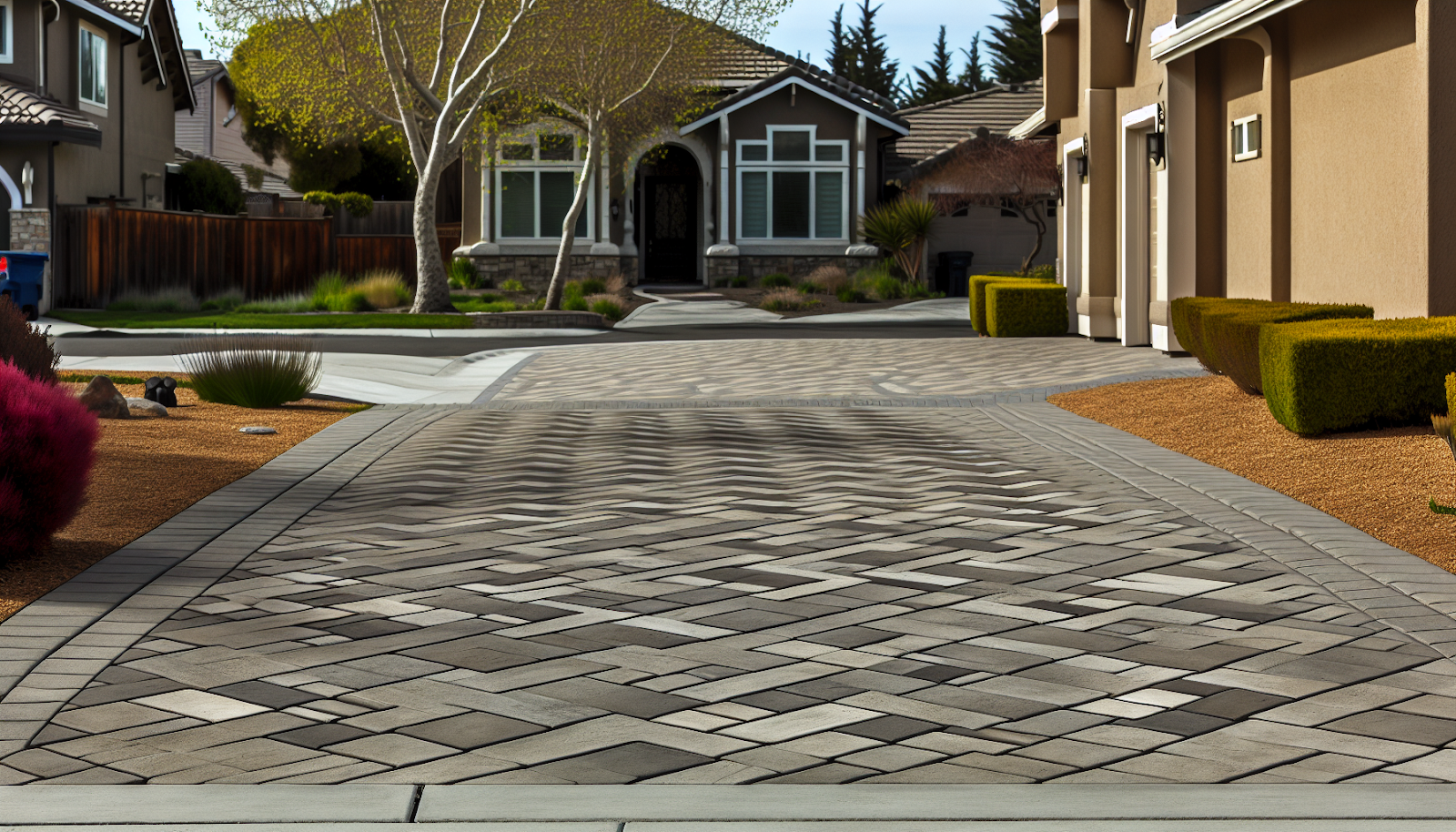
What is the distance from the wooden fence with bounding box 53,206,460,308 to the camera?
2966 cm

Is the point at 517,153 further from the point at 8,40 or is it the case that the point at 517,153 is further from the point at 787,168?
the point at 8,40

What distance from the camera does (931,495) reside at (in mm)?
8828

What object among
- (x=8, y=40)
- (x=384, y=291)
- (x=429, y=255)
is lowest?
(x=384, y=291)

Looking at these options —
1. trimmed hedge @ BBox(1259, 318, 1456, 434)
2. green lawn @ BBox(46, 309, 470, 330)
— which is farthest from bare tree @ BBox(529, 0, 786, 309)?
trimmed hedge @ BBox(1259, 318, 1456, 434)

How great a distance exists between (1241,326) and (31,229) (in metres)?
24.1

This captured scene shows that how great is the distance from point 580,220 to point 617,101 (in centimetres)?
734

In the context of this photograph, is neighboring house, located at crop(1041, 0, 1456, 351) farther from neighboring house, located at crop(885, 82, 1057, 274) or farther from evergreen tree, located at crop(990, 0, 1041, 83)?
evergreen tree, located at crop(990, 0, 1041, 83)

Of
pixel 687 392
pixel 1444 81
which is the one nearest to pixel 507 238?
pixel 687 392

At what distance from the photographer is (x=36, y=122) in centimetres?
2811

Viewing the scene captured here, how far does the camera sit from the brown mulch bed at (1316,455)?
777cm

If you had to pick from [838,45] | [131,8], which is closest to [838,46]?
[838,45]

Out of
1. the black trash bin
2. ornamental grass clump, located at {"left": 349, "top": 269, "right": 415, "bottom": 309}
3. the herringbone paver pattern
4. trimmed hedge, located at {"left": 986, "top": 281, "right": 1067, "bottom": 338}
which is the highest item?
the black trash bin

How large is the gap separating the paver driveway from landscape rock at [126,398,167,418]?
4.03m

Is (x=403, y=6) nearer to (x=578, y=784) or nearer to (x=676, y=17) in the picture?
(x=676, y=17)
